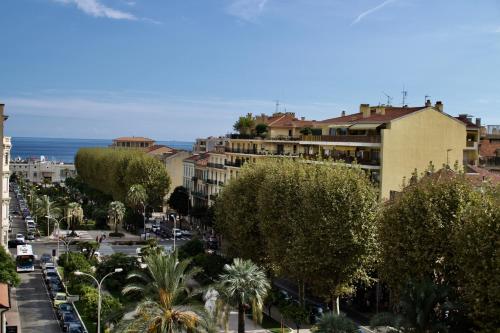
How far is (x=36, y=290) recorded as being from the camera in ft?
184

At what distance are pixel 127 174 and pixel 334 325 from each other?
255 ft

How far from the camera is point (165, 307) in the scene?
30.8 meters

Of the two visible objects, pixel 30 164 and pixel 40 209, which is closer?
pixel 40 209

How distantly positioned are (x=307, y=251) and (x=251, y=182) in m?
14.1

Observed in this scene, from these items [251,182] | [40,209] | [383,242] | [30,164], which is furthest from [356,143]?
[30,164]

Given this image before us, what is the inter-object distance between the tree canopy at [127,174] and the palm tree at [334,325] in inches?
2895

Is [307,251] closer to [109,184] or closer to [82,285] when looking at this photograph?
[82,285]

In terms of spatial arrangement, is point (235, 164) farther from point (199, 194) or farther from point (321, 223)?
point (321, 223)

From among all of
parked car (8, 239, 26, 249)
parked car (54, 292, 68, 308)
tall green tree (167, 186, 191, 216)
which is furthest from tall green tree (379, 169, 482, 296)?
tall green tree (167, 186, 191, 216)

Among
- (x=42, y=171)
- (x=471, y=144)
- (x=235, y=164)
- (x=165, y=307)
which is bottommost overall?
(x=42, y=171)

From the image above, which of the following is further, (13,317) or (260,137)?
(260,137)

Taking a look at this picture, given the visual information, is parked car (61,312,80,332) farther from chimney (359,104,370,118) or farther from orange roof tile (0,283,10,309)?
chimney (359,104,370,118)

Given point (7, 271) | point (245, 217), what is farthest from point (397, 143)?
point (7, 271)

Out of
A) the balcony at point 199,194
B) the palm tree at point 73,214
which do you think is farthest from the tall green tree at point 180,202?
the palm tree at point 73,214
